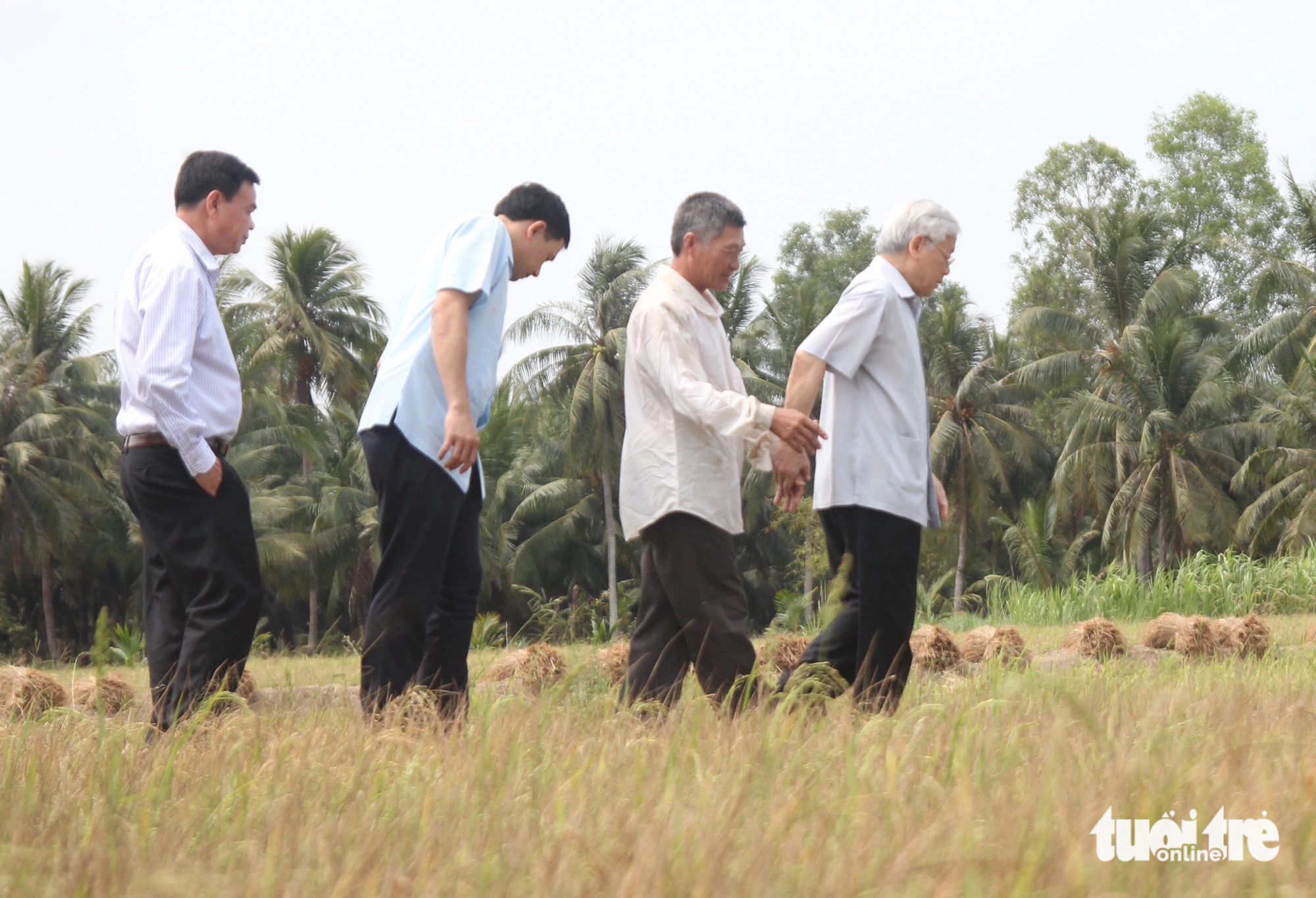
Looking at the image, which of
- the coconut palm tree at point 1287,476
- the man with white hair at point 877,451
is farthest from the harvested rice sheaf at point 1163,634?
the coconut palm tree at point 1287,476

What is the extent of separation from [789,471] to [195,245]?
5.76 feet

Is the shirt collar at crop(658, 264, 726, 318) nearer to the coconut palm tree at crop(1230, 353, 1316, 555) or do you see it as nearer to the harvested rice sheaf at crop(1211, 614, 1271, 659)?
the harvested rice sheaf at crop(1211, 614, 1271, 659)

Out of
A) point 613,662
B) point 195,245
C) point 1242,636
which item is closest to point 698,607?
point 195,245

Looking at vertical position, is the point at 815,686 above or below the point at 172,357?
below

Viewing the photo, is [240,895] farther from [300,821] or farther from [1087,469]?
[1087,469]

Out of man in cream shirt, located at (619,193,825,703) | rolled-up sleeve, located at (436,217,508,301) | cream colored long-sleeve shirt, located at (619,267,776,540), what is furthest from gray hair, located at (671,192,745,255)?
rolled-up sleeve, located at (436,217,508,301)

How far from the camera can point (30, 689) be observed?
6.03 meters

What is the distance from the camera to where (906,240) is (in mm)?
4090

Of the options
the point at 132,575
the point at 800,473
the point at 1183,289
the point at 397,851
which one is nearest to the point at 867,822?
the point at 397,851

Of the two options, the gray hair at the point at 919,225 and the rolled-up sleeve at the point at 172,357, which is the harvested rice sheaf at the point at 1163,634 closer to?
the gray hair at the point at 919,225

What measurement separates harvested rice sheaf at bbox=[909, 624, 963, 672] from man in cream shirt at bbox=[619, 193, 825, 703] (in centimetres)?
396

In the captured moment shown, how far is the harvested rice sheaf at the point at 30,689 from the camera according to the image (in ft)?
19.3

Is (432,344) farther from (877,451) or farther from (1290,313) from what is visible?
(1290,313)

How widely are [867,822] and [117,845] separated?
1.05 metres
